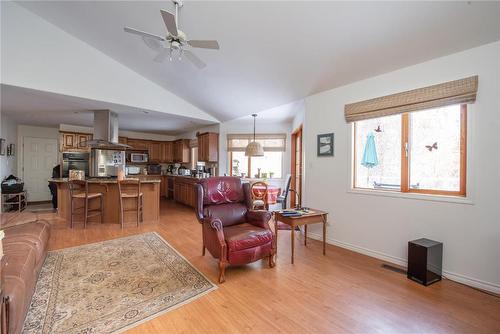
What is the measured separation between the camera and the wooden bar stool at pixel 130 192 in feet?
14.1

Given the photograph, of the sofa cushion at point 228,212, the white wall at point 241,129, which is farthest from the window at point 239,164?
the sofa cushion at point 228,212

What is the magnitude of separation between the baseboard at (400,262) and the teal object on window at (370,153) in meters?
1.24

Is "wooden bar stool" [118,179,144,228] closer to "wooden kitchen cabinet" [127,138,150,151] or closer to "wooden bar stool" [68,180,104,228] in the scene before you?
"wooden bar stool" [68,180,104,228]

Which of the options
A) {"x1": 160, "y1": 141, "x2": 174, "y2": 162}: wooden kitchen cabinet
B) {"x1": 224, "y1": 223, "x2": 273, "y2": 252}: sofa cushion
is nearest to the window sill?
{"x1": 224, "y1": 223, "x2": 273, "y2": 252}: sofa cushion

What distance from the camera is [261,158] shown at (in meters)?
6.29

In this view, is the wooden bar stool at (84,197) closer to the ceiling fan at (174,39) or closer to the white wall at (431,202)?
the ceiling fan at (174,39)

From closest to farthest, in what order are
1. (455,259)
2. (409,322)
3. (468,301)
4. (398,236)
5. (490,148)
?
(409,322) < (468,301) < (490,148) < (455,259) < (398,236)

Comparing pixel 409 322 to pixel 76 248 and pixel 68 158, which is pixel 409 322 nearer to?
pixel 76 248

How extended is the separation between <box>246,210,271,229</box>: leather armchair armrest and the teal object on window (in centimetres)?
171

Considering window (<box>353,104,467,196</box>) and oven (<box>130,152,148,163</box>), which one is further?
oven (<box>130,152,148,163</box>)

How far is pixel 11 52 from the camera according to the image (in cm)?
311

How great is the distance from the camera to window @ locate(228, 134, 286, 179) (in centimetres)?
607

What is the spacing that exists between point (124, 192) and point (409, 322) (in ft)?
15.8

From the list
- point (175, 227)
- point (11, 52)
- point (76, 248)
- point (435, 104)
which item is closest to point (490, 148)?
point (435, 104)
